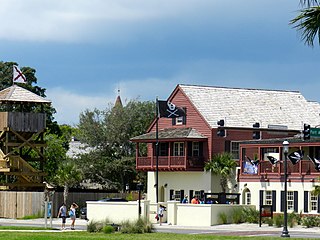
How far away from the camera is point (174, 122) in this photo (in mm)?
74500

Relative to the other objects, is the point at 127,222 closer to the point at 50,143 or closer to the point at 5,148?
the point at 5,148

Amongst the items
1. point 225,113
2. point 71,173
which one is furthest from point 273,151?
point 71,173

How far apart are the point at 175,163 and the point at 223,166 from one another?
4.44 meters

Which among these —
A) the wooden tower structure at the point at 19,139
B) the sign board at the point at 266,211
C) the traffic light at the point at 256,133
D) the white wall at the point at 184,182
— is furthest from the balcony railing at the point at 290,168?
the wooden tower structure at the point at 19,139

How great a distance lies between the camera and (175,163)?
69875mm

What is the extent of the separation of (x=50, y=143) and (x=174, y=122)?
20610 millimetres

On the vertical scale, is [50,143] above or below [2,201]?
above

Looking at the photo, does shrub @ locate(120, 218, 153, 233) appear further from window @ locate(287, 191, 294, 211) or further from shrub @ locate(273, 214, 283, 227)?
window @ locate(287, 191, 294, 211)

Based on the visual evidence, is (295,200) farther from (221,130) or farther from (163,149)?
(163,149)

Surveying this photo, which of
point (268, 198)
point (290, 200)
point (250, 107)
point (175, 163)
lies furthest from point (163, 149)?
point (290, 200)

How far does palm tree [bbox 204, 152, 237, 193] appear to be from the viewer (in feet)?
219

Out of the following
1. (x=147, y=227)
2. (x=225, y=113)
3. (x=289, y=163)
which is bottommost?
(x=147, y=227)

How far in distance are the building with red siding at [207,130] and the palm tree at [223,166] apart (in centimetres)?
56

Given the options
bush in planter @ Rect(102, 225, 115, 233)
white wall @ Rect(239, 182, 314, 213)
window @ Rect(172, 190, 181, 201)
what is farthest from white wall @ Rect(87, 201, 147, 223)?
bush in planter @ Rect(102, 225, 115, 233)
